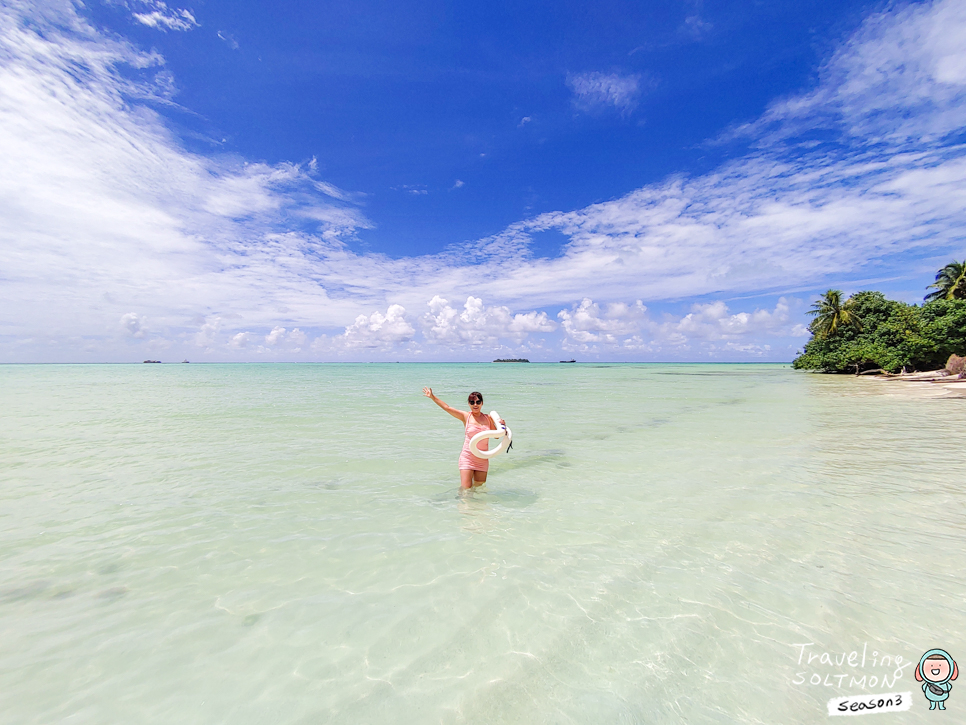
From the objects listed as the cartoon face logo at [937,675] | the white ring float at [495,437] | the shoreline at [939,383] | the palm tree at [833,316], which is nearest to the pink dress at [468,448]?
the white ring float at [495,437]

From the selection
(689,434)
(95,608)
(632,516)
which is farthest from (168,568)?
(689,434)

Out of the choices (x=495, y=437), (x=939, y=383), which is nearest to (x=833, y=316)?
(x=939, y=383)

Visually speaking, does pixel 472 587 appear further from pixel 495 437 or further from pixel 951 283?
pixel 951 283

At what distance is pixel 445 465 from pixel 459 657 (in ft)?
21.6

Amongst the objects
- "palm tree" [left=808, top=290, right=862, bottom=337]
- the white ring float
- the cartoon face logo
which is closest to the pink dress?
the white ring float

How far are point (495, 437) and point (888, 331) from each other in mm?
56511

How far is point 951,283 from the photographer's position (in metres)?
48.5

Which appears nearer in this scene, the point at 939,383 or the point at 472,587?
the point at 472,587

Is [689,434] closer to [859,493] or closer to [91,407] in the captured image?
[859,493]

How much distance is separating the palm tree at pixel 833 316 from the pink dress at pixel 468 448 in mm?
62092

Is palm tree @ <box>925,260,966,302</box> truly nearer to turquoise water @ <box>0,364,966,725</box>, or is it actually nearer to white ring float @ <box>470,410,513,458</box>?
turquoise water @ <box>0,364,966,725</box>

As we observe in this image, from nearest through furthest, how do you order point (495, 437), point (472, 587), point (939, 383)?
point (472, 587), point (495, 437), point (939, 383)

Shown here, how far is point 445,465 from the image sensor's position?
1011 cm

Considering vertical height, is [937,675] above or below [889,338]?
below
